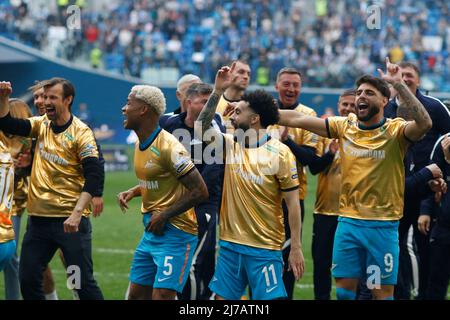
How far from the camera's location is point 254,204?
7.48 m

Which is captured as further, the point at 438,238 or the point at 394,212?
the point at 438,238

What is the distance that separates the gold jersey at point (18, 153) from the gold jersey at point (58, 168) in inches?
32.5

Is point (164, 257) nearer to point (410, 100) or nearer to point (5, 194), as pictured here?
point (5, 194)

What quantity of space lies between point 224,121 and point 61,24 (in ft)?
88.9

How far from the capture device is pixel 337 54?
36500mm

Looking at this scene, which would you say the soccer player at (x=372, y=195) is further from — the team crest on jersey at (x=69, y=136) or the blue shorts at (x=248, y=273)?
the team crest on jersey at (x=69, y=136)

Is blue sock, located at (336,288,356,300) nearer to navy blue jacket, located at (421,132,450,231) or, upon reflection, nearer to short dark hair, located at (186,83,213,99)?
navy blue jacket, located at (421,132,450,231)

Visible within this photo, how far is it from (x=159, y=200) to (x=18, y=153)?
7.64ft

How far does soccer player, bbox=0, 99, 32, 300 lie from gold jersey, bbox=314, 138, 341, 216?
3.04 m

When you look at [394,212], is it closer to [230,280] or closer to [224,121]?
[230,280]

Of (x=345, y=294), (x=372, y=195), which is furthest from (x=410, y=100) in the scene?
(x=345, y=294)

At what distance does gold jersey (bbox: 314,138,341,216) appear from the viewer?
927cm

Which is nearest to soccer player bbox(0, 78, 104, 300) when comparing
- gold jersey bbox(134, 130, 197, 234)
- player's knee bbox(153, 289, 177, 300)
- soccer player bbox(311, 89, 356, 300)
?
gold jersey bbox(134, 130, 197, 234)

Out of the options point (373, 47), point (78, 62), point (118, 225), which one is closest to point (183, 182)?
point (118, 225)
